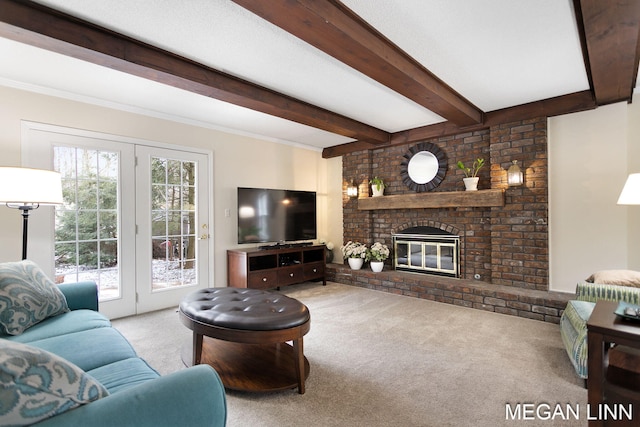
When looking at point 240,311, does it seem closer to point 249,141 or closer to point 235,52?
point 235,52

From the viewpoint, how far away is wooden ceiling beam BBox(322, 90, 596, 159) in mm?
3262

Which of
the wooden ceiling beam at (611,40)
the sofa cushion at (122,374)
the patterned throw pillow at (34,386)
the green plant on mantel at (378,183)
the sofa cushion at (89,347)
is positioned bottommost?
the sofa cushion at (122,374)

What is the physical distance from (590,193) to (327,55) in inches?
123

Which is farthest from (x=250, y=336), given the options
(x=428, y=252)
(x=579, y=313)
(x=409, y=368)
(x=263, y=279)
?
(x=428, y=252)

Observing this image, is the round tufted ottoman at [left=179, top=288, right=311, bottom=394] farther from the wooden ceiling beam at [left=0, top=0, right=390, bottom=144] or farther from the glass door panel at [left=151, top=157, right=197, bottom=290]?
the wooden ceiling beam at [left=0, top=0, right=390, bottom=144]

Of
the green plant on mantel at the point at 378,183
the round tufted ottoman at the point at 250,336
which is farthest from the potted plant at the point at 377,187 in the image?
the round tufted ottoman at the point at 250,336

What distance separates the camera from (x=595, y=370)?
1509 mm

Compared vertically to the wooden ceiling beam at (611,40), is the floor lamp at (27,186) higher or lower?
lower

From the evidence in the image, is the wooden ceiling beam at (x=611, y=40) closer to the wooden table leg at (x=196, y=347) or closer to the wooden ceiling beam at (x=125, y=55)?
the wooden ceiling beam at (x=125, y=55)

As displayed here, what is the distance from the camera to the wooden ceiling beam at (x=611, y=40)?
68.8 inches

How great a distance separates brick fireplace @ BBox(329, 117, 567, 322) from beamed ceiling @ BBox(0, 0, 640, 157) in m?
0.39

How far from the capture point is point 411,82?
8.63ft

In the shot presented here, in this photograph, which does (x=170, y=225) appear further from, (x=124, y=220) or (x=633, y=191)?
(x=633, y=191)

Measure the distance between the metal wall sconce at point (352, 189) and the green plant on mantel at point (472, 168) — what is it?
5.53 ft
